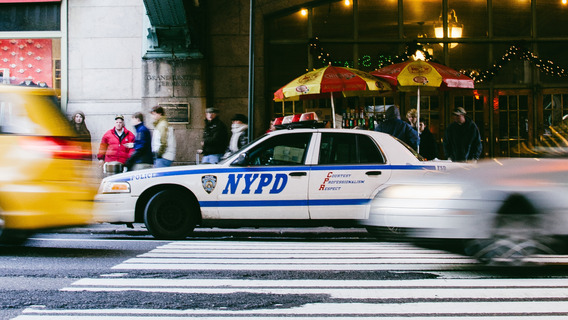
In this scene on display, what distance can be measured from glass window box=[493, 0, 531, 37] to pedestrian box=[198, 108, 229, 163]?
30.4ft

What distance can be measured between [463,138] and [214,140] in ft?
16.8

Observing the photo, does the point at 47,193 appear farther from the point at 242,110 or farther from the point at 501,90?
the point at 501,90

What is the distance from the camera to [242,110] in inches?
656

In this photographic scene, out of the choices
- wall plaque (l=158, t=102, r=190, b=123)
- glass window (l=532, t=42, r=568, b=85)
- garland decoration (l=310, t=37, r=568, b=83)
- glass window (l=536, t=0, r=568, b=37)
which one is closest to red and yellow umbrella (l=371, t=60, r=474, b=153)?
garland decoration (l=310, t=37, r=568, b=83)

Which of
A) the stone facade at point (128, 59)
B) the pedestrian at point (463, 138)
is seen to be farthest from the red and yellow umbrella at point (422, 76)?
the stone facade at point (128, 59)

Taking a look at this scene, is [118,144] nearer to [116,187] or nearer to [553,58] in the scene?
[116,187]

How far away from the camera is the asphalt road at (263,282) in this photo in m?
4.88

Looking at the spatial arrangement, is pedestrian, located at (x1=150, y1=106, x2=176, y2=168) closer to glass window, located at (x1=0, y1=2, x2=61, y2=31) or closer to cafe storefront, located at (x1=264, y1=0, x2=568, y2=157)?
cafe storefront, located at (x1=264, y1=0, x2=568, y2=157)

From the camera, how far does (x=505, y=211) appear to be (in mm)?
5902

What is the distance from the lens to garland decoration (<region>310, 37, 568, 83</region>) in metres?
17.0

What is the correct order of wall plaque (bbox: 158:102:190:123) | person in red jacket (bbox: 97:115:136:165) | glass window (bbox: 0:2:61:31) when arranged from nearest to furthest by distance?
person in red jacket (bbox: 97:115:136:165) < wall plaque (bbox: 158:102:190:123) < glass window (bbox: 0:2:61:31)

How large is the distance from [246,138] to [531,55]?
29.7 ft

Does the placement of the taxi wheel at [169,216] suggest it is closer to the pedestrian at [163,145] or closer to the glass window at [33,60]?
the pedestrian at [163,145]

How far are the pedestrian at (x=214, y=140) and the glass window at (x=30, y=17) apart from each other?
7213 millimetres
